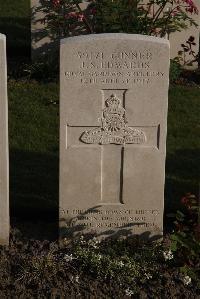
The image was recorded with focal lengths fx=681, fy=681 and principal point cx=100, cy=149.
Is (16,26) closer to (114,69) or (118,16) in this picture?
(118,16)

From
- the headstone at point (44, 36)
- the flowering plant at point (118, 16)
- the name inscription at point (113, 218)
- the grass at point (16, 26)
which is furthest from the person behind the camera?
the grass at point (16, 26)

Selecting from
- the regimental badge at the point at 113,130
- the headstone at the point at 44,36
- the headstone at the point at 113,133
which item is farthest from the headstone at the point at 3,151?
the headstone at the point at 44,36

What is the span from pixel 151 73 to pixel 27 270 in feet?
5.84

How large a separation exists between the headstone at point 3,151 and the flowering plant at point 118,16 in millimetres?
4708

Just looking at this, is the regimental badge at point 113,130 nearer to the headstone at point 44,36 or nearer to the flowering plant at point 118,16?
the flowering plant at point 118,16

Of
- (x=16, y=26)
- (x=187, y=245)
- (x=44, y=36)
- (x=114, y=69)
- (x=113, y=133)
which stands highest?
(x=16, y=26)

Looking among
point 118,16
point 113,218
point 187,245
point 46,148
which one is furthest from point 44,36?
point 187,245

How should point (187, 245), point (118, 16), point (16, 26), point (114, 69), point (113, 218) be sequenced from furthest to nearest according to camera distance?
1. point (16, 26)
2. point (118, 16)
3. point (113, 218)
4. point (187, 245)
5. point (114, 69)

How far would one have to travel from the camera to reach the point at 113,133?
17.7ft

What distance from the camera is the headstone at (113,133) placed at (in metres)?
5.14

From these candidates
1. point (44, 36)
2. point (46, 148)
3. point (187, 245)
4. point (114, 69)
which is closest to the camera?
point (114, 69)

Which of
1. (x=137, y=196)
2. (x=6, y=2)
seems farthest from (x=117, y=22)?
(x=6, y=2)

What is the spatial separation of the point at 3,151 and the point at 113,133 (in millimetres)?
876

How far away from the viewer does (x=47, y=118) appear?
856 centimetres
